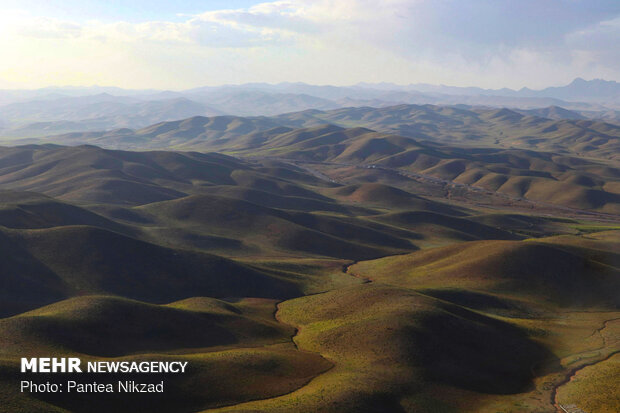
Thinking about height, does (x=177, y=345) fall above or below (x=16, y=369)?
below

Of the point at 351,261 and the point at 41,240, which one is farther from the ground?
the point at 41,240

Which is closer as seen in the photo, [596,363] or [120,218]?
[596,363]

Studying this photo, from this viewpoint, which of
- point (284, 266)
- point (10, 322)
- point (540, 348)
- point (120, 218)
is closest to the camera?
point (10, 322)

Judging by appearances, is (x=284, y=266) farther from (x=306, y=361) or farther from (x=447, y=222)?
(x=447, y=222)

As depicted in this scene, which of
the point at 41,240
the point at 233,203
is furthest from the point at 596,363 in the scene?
the point at 233,203

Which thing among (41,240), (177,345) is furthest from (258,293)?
(41,240)

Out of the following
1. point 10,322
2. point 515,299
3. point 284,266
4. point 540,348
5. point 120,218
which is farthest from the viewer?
point 120,218

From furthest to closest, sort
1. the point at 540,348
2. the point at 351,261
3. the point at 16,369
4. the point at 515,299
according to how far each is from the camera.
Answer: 1. the point at 351,261
2. the point at 515,299
3. the point at 540,348
4. the point at 16,369

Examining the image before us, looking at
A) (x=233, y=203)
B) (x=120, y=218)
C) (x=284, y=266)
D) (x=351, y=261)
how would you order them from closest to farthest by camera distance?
(x=284, y=266), (x=351, y=261), (x=120, y=218), (x=233, y=203)

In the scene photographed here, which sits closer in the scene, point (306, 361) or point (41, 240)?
point (306, 361)

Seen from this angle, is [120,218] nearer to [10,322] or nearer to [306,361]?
[10,322]
